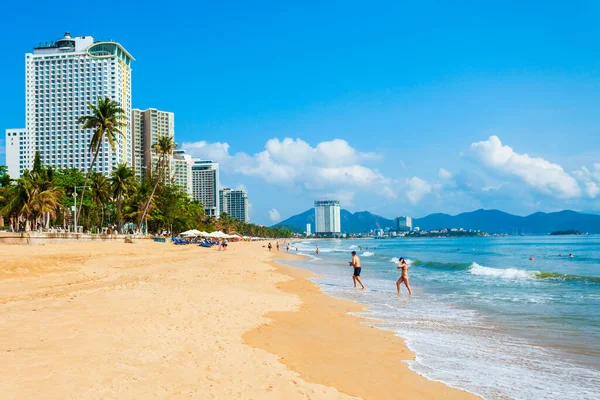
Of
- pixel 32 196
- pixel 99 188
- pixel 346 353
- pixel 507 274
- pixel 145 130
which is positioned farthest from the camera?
pixel 145 130

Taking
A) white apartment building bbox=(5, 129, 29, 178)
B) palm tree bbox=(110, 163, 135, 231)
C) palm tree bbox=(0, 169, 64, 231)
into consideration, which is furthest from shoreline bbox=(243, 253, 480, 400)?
white apartment building bbox=(5, 129, 29, 178)

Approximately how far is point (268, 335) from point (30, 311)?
4.90 m

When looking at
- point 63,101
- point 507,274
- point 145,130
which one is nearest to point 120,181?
point 507,274

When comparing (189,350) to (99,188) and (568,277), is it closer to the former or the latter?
(568,277)

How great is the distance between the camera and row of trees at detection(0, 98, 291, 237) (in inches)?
1868

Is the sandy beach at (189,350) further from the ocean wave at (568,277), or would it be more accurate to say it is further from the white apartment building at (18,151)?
the white apartment building at (18,151)

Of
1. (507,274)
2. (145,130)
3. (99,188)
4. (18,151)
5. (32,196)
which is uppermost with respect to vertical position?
(145,130)

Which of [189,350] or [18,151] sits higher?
[18,151]

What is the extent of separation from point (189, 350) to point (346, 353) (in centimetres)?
244

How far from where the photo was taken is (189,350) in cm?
630

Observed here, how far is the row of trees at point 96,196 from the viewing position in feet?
156

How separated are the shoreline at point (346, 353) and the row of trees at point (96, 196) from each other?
40703mm

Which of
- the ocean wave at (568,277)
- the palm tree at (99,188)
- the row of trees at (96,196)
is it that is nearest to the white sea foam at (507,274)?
the ocean wave at (568,277)

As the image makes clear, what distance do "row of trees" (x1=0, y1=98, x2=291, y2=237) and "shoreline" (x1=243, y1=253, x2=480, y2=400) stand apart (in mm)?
40703
